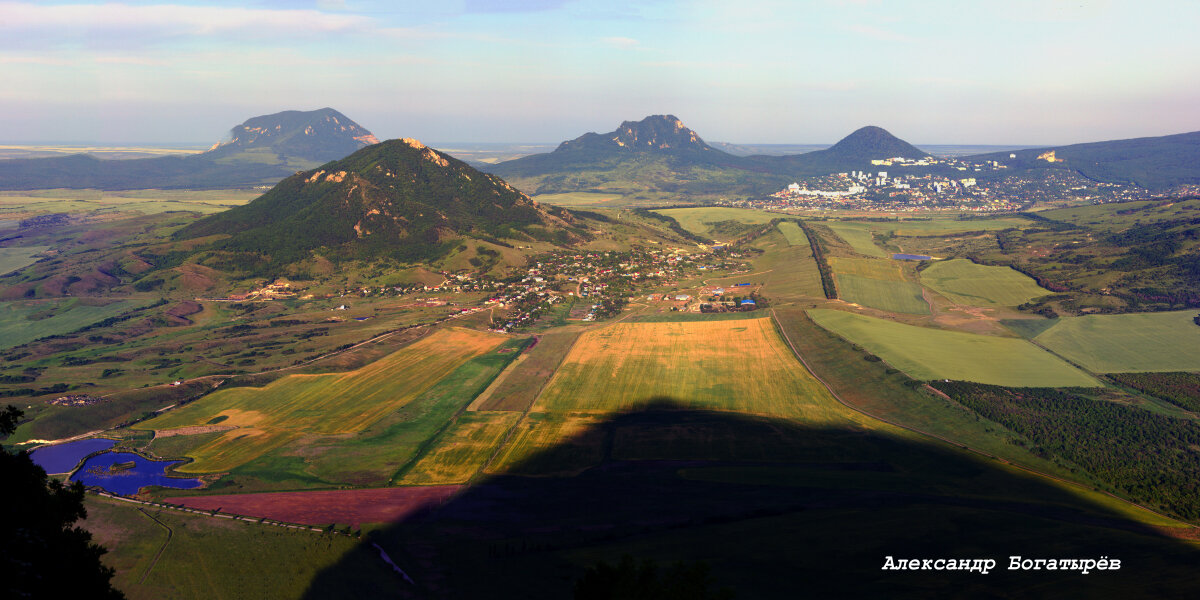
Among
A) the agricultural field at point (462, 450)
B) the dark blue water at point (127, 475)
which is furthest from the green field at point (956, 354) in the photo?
the dark blue water at point (127, 475)

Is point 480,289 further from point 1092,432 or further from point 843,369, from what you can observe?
point 1092,432

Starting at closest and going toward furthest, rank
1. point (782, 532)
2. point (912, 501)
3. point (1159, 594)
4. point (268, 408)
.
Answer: point (1159, 594)
point (782, 532)
point (912, 501)
point (268, 408)

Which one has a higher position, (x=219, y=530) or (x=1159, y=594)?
(x=1159, y=594)

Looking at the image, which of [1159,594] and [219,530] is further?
[219,530]

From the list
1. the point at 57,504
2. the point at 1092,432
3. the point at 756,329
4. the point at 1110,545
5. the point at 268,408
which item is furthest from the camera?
the point at 756,329

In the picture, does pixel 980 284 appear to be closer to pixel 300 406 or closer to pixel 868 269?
pixel 868 269

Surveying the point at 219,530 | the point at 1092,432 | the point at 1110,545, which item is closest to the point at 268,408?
the point at 219,530

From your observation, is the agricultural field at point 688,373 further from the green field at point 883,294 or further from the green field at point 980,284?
the green field at point 980,284

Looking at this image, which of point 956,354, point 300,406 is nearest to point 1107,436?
point 956,354
